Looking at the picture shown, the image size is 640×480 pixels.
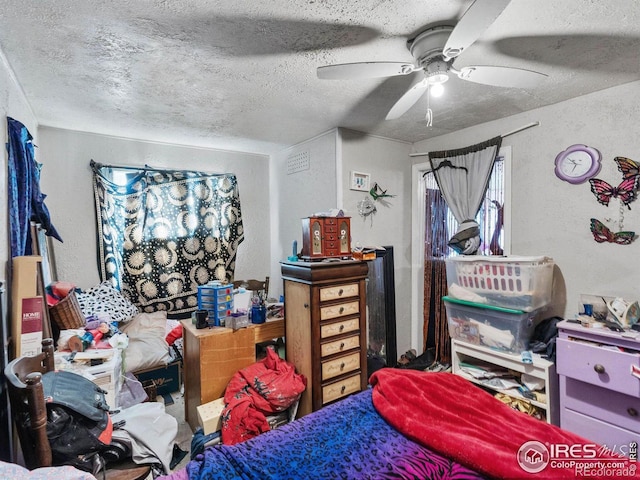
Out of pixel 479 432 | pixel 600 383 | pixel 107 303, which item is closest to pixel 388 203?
pixel 600 383

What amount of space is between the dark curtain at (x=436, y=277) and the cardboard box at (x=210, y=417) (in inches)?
88.8

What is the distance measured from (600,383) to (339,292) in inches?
64.4

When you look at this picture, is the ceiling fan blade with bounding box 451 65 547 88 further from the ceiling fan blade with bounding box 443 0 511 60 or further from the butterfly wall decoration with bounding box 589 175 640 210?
the butterfly wall decoration with bounding box 589 175 640 210

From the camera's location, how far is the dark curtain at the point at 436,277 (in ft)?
10.9

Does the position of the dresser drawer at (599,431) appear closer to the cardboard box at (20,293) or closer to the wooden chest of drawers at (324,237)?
the wooden chest of drawers at (324,237)

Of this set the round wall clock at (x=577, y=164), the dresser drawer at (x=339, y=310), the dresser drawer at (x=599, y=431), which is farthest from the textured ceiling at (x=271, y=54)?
the dresser drawer at (x=599, y=431)

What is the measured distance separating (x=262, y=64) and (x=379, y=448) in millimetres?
1997

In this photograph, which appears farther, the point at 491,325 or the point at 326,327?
the point at 491,325

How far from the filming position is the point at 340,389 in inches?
90.2

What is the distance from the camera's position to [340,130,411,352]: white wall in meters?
3.14

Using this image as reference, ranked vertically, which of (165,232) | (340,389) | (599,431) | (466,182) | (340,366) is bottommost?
(599,431)

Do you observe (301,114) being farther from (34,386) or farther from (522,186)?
(34,386)

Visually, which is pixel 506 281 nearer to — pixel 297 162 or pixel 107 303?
pixel 297 162

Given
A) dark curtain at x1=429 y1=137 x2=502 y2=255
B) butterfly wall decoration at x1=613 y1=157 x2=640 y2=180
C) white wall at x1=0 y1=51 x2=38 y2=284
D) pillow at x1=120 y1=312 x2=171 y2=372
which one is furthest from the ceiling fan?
pillow at x1=120 y1=312 x2=171 y2=372
